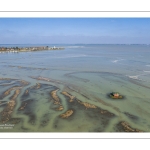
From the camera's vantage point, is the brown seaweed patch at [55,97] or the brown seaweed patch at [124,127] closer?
the brown seaweed patch at [124,127]

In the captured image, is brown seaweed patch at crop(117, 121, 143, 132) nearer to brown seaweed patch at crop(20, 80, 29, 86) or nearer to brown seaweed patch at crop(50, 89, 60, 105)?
brown seaweed patch at crop(50, 89, 60, 105)

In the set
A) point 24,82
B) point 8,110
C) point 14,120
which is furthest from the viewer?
point 24,82

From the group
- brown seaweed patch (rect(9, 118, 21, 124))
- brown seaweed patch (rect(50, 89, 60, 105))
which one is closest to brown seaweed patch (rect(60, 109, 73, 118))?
brown seaweed patch (rect(50, 89, 60, 105))

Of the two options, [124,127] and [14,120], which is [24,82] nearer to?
[14,120]

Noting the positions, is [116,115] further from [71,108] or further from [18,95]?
[18,95]

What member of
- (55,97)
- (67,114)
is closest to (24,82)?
(55,97)

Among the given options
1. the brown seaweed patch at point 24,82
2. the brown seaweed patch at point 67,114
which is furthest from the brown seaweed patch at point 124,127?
the brown seaweed patch at point 24,82

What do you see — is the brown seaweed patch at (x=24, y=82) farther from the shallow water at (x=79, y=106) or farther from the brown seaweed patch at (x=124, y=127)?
the brown seaweed patch at (x=124, y=127)

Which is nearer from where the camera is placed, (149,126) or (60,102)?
(149,126)
